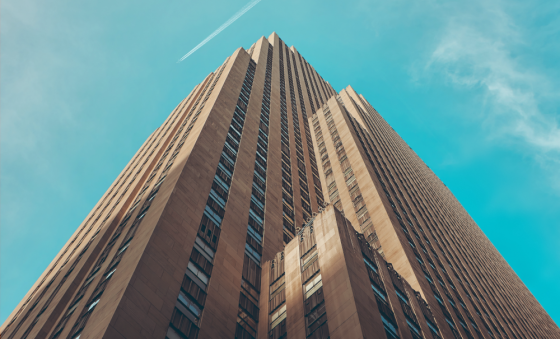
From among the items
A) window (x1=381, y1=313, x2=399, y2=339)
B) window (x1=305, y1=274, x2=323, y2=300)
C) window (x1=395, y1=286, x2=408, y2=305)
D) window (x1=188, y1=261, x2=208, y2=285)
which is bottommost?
window (x1=381, y1=313, x2=399, y2=339)

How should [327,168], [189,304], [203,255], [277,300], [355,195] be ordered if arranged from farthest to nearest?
[327,168], [355,195], [277,300], [203,255], [189,304]

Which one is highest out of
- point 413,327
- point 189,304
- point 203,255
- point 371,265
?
point 371,265

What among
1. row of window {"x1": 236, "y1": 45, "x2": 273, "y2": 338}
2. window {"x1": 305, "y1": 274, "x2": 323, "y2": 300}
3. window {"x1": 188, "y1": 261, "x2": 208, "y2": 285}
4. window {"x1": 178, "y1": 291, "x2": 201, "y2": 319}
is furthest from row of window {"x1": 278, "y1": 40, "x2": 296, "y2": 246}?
window {"x1": 178, "y1": 291, "x2": 201, "y2": 319}

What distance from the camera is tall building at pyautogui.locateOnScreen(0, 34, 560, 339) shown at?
27312 mm

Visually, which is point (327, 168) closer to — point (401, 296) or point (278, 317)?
point (401, 296)

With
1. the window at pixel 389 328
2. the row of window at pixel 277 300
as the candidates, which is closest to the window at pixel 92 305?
the row of window at pixel 277 300

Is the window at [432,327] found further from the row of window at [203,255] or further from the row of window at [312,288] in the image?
the row of window at [203,255]

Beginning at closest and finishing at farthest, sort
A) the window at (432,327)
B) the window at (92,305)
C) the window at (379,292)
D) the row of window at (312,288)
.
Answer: the row of window at (312,288) < the window at (92,305) < the window at (379,292) < the window at (432,327)

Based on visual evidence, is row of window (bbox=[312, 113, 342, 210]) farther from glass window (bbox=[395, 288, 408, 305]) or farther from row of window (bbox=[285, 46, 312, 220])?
glass window (bbox=[395, 288, 408, 305])

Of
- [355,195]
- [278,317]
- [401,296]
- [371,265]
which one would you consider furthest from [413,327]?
[355,195]

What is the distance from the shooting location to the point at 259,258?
38.6 m

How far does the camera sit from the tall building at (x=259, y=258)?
27.3 m

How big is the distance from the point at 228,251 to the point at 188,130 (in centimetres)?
2323

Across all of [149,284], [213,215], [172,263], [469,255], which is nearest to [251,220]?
[213,215]
